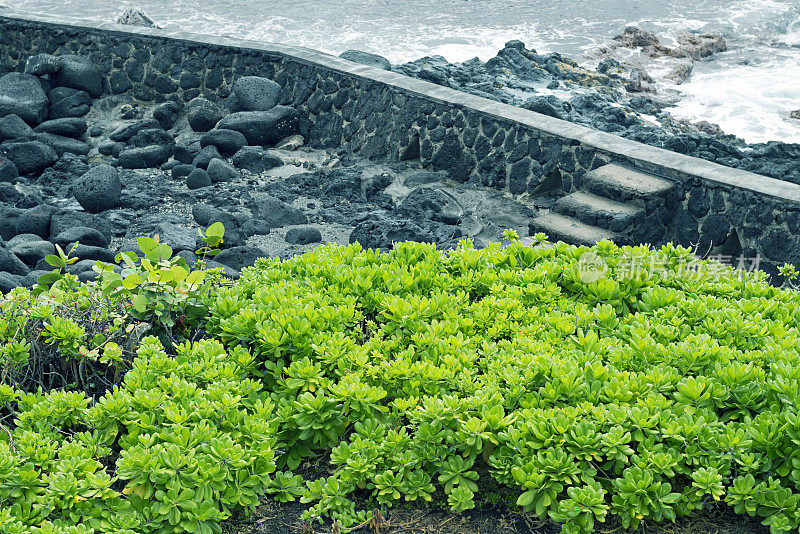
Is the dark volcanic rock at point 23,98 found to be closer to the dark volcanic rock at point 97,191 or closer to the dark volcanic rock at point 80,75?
the dark volcanic rock at point 80,75

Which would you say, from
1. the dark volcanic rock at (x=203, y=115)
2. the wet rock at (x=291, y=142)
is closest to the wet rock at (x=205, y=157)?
the wet rock at (x=291, y=142)

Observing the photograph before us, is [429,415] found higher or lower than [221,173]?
higher

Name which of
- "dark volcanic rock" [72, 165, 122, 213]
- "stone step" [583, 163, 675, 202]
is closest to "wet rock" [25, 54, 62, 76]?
"dark volcanic rock" [72, 165, 122, 213]

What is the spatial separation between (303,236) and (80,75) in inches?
242

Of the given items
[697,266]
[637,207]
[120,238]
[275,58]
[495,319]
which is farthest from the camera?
[275,58]

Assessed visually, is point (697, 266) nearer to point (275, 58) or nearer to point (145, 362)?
point (145, 362)

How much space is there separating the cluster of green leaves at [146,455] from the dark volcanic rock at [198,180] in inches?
232

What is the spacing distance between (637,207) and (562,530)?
15.6 feet

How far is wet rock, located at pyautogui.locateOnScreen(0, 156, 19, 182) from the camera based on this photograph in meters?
9.27

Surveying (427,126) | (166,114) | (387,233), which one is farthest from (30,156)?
(387,233)

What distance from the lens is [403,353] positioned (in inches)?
136

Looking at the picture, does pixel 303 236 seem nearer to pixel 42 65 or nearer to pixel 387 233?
pixel 387 233

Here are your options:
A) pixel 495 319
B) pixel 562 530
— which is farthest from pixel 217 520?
pixel 495 319

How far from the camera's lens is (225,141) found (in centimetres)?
1002
